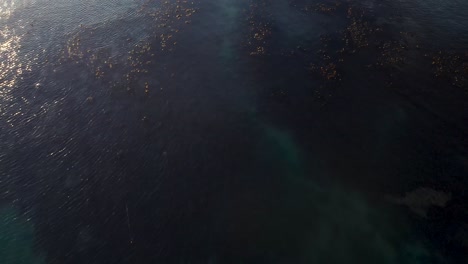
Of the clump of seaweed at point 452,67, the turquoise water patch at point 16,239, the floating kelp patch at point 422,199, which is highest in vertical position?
the clump of seaweed at point 452,67

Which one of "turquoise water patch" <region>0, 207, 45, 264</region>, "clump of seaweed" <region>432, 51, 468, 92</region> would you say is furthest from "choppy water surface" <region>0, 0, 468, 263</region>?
"clump of seaweed" <region>432, 51, 468, 92</region>

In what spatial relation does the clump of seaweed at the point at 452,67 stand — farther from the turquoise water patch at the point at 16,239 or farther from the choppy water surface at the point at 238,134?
the turquoise water patch at the point at 16,239

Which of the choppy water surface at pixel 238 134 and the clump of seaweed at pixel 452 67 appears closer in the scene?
the choppy water surface at pixel 238 134

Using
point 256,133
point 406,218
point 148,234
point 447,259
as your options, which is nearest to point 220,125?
point 256,133

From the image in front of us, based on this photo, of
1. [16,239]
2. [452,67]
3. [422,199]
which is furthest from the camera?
[452,67]

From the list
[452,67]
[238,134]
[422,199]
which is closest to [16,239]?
[238,134]

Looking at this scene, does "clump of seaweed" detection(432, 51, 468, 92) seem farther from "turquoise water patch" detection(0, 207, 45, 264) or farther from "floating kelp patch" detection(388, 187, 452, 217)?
"turquoise water patch" detection(0, 207, 45, 264)

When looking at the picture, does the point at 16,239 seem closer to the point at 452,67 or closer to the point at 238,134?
the point at 238,134

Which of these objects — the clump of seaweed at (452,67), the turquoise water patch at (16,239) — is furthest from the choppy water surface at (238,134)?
the clump of seaweed at (452,67)

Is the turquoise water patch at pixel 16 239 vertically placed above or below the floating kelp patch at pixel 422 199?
below
